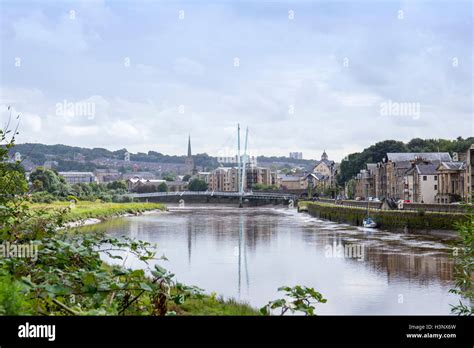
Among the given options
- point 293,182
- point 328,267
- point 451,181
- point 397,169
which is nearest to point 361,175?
point 397,169

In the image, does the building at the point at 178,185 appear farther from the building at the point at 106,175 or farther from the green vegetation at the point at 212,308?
the green vegetation at the point at 212,308

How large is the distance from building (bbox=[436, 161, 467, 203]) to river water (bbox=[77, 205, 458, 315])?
24.4 meters

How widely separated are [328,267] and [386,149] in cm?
7626

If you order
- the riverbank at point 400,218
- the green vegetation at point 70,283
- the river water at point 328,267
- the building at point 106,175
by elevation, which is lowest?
the river water at point 328,267

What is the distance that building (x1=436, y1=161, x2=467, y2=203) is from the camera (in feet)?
202

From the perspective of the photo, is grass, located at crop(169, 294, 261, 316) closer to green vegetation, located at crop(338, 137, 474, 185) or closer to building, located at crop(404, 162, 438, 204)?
building, located at crop(404, 162, 438, 204)

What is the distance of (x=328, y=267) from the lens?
79.9 feet

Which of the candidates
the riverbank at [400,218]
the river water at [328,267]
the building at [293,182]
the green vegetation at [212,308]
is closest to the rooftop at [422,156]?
the riverbank at [400,218]

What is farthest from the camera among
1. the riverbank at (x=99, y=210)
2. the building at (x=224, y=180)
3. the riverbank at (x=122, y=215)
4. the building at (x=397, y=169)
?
the building at (x=224, y=180)

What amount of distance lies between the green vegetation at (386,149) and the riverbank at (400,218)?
Answer: 30.7 metres

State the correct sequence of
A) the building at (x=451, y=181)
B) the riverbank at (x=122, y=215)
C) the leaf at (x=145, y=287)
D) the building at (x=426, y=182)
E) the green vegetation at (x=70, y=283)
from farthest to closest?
the building at (x=426, y=182) < the building at (x=451, y=181) < the riverbank at (x=122, y=215) < the leaf at (x=145, y=287) < the green vegetation at (x=70, y=283)

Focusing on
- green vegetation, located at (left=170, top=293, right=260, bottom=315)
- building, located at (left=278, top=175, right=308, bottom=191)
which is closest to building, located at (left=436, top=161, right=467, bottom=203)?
green vegetation, located at (left=170, top=293, right=260, bottom=315)

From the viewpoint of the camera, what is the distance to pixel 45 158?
267ft

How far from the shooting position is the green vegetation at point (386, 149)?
8896 cm
